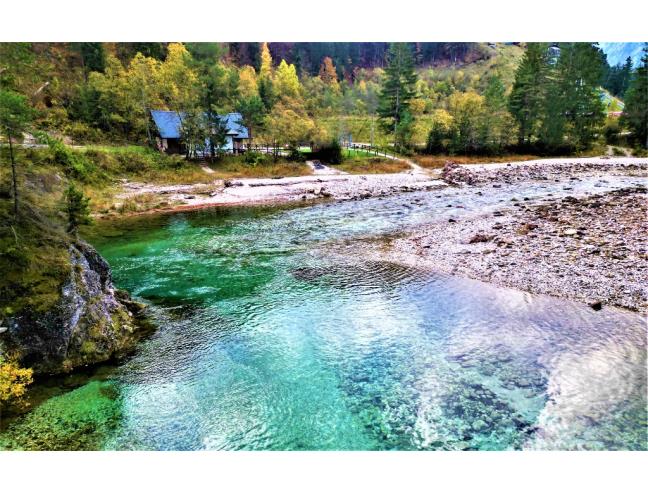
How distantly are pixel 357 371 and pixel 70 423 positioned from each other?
15.9ft

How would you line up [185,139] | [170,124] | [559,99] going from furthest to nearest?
[559,99] → [170,124] → [185,139]

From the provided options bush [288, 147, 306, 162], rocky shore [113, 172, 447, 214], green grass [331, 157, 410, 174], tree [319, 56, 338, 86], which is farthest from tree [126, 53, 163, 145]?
tree [319, 56, 338, 86]

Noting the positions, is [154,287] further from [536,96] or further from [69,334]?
[536,96]

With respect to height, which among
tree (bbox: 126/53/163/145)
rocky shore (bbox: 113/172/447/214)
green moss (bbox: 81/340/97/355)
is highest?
tree (bbox: 126/53/163/145)

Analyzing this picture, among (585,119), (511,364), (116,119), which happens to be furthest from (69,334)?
(585,119)

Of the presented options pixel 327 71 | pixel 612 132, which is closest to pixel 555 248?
pixel 612 132

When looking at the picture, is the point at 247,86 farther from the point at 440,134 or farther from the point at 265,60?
the point at 440,134

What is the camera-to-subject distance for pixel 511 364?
7949mm

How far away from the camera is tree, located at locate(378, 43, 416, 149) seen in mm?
42000

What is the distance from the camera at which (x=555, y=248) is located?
13.8m

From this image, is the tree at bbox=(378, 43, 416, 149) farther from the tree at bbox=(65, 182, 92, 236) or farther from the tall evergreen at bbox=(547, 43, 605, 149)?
the tree at bbox=(65, 182, 92, 236)

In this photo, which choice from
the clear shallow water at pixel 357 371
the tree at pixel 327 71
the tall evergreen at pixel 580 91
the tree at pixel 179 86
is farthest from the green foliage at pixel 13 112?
the tree at pixel 327 71

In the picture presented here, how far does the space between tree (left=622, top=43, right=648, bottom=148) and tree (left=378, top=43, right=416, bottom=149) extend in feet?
69.5

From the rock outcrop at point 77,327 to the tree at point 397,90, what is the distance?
38.2m
